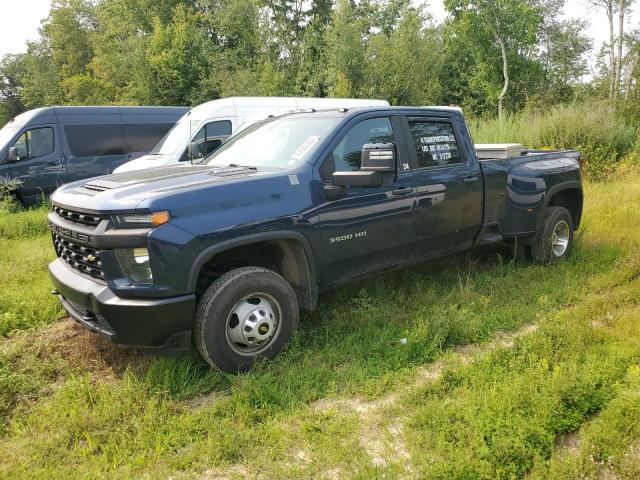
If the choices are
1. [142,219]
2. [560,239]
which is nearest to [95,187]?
[142,219]

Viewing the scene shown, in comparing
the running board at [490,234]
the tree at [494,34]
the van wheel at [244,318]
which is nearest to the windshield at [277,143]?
the van wheel at [244,318]

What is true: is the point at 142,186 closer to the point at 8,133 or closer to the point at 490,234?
the point at 490,234

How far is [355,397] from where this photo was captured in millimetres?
3342

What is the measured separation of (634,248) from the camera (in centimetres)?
627

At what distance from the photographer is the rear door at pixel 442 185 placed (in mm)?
4582

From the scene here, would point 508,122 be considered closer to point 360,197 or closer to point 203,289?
point 360,197

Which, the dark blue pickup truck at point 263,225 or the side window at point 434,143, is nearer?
the dark blue pickup truck at point 263,225

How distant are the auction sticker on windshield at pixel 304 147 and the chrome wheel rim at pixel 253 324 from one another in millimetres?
1158

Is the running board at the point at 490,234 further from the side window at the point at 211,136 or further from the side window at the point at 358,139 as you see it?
the side window at the point at 211,136

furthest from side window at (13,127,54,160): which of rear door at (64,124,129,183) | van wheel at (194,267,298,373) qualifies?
van wheel at (194,267,298,373)

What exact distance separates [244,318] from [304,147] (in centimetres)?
147

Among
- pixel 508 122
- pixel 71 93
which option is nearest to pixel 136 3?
pixel 71 93

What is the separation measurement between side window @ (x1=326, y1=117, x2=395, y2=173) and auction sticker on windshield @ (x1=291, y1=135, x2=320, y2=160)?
0.63 ft

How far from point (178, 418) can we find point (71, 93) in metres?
39.5
